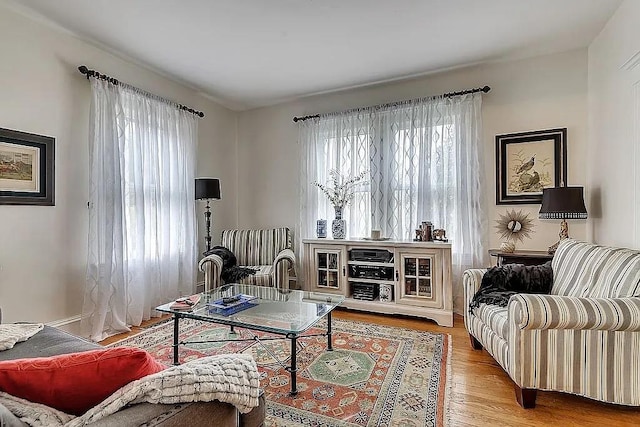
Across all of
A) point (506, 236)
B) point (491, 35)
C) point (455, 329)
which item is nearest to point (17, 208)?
point (455, 329)

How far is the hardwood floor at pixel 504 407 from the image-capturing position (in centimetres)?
179

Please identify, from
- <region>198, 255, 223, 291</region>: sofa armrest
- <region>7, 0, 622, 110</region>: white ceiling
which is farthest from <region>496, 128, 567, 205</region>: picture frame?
<region>198, 255, 223, 291</region>: sofa armrest

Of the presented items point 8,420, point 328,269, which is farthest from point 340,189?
point 8,420

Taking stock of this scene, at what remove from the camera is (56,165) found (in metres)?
2.89

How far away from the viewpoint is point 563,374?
186 cm

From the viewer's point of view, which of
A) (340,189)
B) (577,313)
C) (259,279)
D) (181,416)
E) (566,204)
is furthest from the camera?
(340,189)

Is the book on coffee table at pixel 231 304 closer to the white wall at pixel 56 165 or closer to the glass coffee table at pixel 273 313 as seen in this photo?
the glass coffee table at pixel 273 313

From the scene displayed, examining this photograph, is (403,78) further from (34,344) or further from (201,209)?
(34,344)

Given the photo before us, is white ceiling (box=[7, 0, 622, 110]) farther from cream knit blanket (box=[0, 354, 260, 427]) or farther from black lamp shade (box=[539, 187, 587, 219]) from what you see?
cream knit blanket (box=[0, 354, 260, 427])

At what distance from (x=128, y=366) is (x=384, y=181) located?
3.50m

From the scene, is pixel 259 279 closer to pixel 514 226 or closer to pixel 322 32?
pixel 322 32

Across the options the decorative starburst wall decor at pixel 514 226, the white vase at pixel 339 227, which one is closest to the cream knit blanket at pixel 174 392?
A: the white vase at pixel 339 227

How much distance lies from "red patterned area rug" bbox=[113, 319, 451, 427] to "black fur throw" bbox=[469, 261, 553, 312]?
22.6 inches

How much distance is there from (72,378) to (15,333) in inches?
45.2
